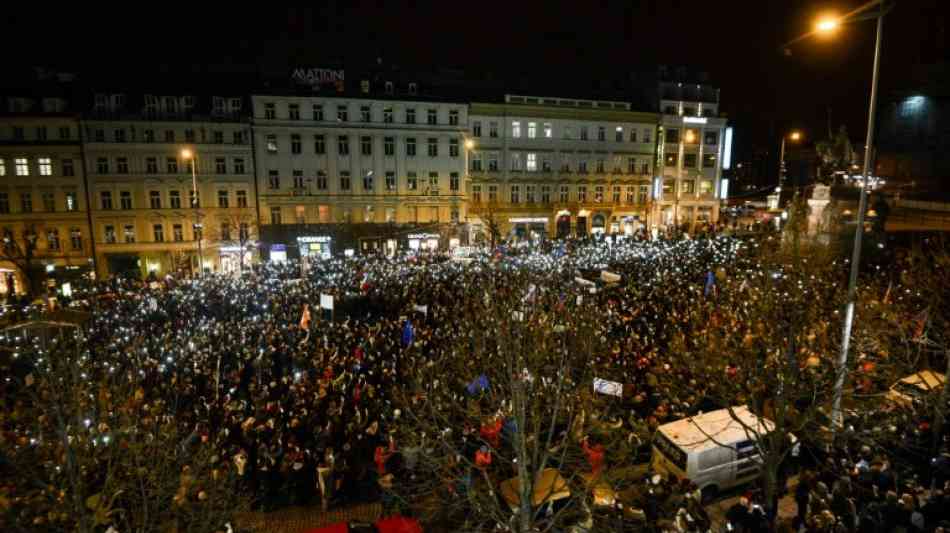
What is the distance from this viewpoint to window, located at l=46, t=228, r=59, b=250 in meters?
38.0

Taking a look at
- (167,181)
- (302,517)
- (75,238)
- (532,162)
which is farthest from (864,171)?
(75,238)

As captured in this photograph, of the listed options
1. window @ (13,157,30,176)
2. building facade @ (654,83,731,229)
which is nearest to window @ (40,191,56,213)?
window @ (13,157,30,176)

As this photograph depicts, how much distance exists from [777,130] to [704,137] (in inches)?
1946

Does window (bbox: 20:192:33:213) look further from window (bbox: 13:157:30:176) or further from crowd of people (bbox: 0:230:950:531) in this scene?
crowd of people (bbox: 0:230:950:531)

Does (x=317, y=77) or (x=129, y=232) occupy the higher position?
(x=317, y=77)

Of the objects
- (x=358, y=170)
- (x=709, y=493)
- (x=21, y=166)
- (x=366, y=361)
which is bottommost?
(x=709, y=493)

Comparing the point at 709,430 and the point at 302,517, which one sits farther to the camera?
the point at 709,430

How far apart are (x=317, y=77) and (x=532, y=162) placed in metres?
20.0

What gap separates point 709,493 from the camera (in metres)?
10.9

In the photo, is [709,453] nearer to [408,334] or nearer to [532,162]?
[408,334]

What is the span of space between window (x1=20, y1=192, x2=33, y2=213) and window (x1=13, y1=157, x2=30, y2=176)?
1.43 meters

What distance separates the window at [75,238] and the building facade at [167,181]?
1.12m

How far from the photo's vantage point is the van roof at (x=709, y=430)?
10.7 m

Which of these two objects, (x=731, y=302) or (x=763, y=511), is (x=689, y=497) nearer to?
(x=763, y=511)
